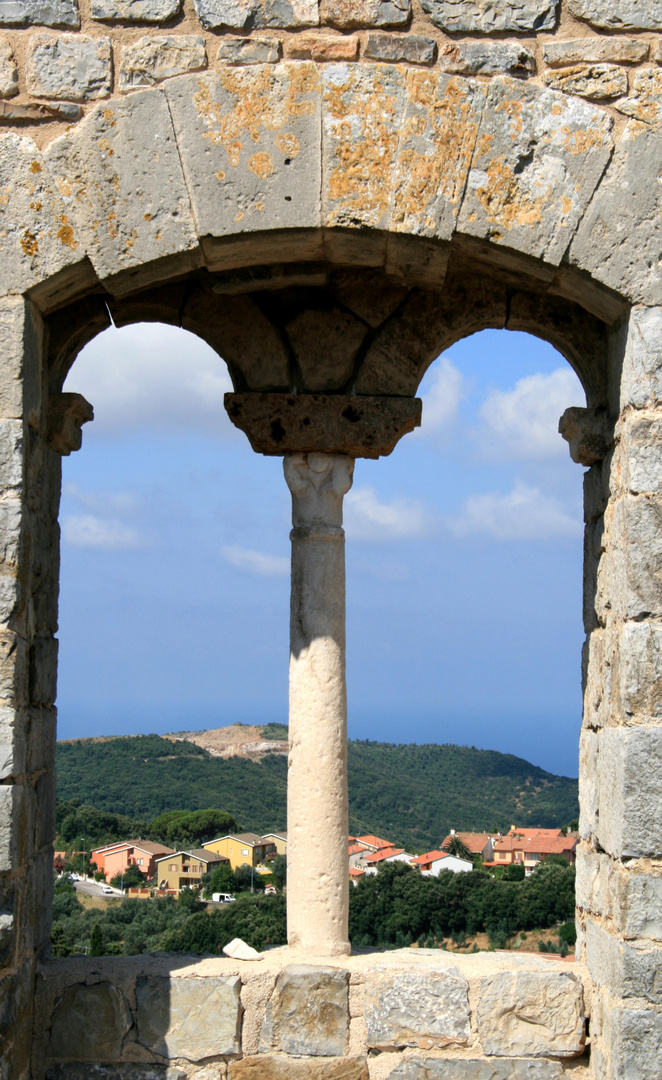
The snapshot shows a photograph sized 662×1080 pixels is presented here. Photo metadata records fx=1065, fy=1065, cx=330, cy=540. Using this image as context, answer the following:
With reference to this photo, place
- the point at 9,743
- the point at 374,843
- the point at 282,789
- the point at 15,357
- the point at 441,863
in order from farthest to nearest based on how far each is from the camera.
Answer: the point at 282,789 < the point at 374,843 < the point at 441,863 < the point at 15,357 < the point at 9,743

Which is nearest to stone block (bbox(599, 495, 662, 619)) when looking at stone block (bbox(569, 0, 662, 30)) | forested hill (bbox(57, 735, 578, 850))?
stone block (bbox(569, 0, 662, 30))

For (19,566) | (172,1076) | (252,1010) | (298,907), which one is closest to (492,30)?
(19,566)

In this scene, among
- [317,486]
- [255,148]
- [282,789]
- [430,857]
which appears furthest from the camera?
[282,789]

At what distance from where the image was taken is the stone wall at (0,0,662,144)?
3.64 meters

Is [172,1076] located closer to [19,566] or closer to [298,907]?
[298,907]

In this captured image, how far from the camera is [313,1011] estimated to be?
12.9 feet

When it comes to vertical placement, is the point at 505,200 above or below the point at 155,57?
below

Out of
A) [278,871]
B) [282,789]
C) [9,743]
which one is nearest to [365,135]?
[9,743]

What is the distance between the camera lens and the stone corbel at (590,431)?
4.16m

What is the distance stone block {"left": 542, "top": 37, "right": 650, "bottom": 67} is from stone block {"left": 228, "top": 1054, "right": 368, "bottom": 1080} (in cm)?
368

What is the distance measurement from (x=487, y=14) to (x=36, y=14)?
5.10 ft

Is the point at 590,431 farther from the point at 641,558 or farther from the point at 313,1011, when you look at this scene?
the point at 313,1011

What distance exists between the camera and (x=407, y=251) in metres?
3.87

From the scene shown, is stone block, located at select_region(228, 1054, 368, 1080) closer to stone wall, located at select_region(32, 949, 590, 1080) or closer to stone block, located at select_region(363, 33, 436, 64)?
stone wall, located at select_region(32, 949, 590, 1080)
